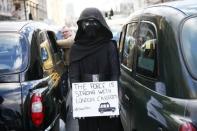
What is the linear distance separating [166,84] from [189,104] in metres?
A: 0.46

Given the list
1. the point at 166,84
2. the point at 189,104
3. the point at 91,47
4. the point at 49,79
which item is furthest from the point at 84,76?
the point at 189,104

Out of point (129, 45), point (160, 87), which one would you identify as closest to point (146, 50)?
point (160, 87)

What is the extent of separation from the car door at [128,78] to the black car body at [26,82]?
80 centimetres

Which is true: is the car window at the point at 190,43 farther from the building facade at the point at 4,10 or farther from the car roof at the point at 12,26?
the building facade at the point at 4,10

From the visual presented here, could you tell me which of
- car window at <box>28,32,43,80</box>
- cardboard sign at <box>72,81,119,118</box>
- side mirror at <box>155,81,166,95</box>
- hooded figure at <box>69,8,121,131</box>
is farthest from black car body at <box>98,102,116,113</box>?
side mirror at <box>155,81,166,95</box>

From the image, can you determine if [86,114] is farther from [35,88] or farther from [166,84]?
[166,84]

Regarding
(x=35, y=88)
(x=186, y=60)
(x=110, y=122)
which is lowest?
(x=110, y=122)

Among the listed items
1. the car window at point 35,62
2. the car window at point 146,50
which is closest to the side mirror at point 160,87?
the car window at point 146,50

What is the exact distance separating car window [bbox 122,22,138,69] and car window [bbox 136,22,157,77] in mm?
407

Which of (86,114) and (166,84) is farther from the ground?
(166,84)

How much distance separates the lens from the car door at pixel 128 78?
226 inches

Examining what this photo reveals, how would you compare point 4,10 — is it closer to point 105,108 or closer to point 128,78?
point 128,78

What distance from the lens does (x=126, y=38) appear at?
286 inches

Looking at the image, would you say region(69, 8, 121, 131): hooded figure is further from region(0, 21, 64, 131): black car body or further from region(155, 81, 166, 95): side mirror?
region(155, 81, 166, 95): side mirror
